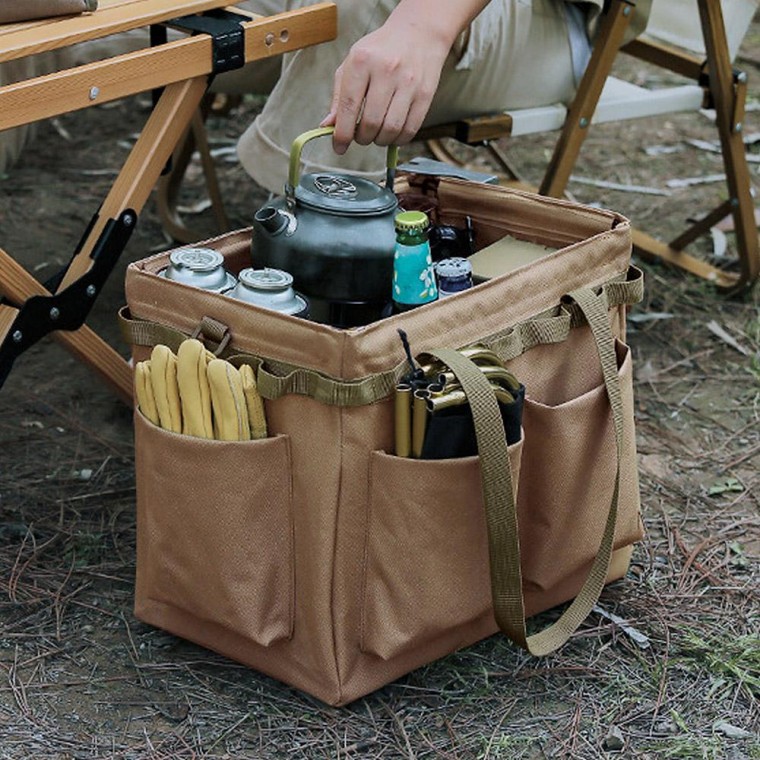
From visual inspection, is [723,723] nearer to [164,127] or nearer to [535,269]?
[535,269]

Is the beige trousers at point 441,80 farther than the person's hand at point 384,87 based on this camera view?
Yes

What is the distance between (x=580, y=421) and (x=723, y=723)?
0.47 metres

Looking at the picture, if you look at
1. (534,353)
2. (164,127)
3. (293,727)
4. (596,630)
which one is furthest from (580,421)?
(164,127)

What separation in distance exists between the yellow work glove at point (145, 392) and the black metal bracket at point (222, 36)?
60cm

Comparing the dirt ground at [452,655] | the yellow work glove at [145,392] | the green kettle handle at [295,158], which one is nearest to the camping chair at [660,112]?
the dirt ground at [452,655]

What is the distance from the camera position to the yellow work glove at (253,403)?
1829 mm

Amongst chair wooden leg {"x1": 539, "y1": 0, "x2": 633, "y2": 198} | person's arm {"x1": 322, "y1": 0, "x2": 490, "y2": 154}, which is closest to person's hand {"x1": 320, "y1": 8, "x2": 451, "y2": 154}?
person's arm {"x1": 322, "y1": 0, "x2": 490, "y2": 154}

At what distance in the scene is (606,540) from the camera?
2.03 m

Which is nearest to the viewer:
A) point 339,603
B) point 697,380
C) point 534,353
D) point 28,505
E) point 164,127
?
point 339,603

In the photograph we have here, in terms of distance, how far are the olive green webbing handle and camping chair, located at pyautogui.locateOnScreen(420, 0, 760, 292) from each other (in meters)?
0.88

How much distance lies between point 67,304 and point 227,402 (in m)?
0.58

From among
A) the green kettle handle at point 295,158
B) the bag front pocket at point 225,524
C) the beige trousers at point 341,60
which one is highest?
the green kettle handle at point 295,158

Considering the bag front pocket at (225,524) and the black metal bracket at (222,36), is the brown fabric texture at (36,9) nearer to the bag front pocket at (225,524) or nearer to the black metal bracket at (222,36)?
the black metal bracket at (222,36)

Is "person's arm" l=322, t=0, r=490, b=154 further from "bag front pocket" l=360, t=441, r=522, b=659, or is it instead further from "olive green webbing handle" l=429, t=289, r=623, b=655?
"bag front pocket" l=360, t=441, r=522, b=659
